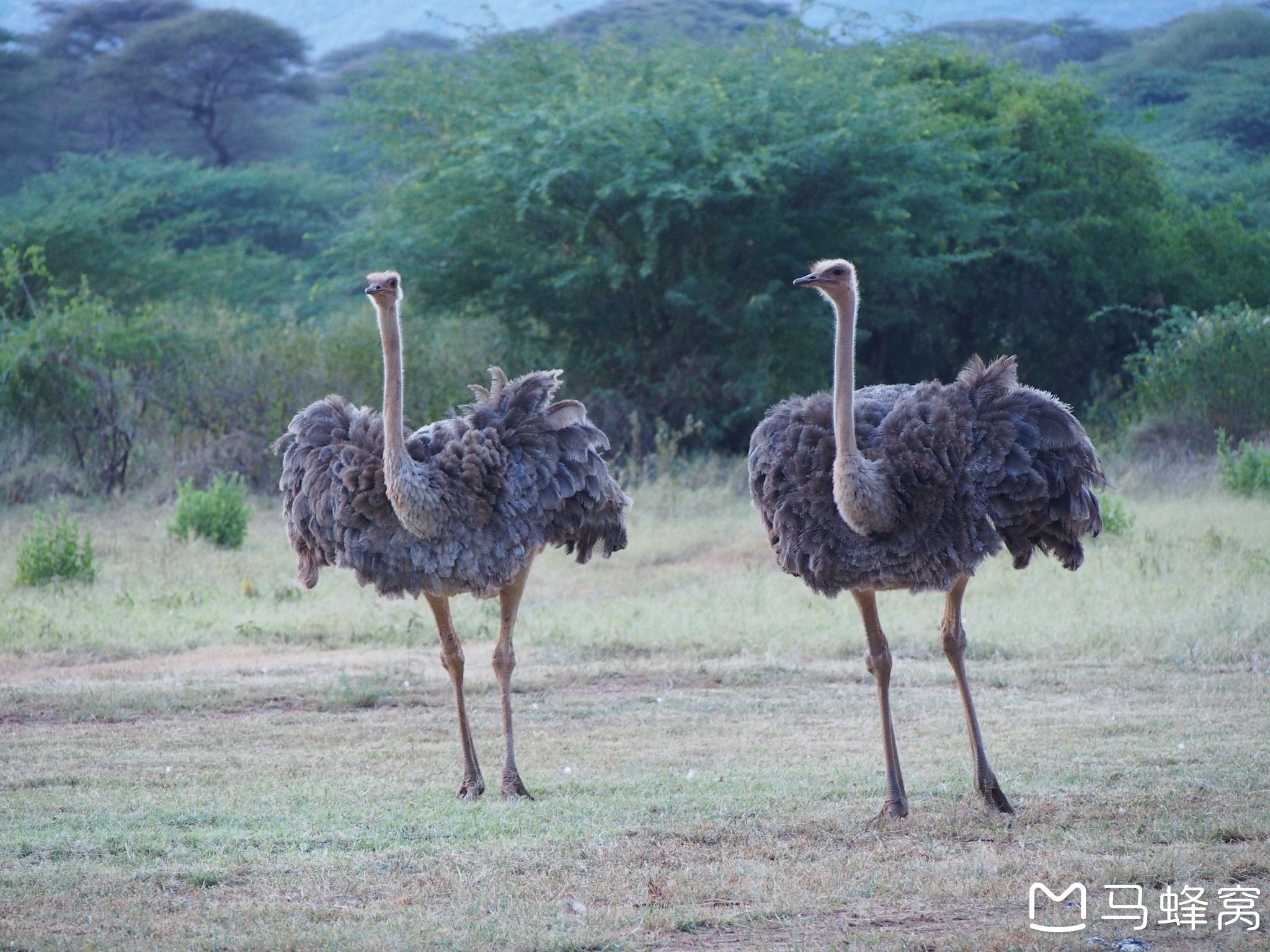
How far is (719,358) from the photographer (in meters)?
16.4

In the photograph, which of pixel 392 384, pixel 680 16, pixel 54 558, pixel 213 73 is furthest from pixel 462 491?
pixel 680 16

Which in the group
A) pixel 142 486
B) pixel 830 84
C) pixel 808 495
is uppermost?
pixel 830 84

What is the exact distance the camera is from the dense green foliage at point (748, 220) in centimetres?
1562

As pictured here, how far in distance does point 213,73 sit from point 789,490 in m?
29.7

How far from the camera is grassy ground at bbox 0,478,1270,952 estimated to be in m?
4.39

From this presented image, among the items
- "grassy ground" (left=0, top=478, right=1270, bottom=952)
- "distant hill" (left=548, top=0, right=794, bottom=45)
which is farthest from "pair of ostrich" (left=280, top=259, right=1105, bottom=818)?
"distant hill" (left=548, top=0, right=794, bottom=45)

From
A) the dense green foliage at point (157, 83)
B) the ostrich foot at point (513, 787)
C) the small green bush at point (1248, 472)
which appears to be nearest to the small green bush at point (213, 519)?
the ostrich foot at point (513, 787)

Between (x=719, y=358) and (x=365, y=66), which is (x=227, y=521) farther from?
(x=365, y=66)

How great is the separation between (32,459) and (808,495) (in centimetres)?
1118

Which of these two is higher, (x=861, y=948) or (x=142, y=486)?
(x=861, y=948)

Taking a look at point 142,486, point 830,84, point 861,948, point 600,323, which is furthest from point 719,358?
point 861,948

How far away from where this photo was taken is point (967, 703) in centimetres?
555

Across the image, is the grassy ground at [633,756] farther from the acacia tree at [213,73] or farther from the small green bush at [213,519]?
the acacia tree at [213,73]

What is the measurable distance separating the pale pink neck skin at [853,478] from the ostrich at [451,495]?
50.4 inches
